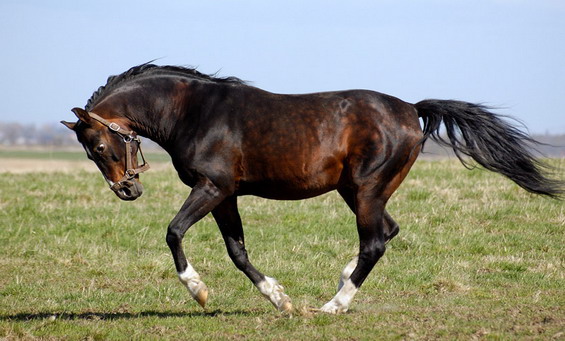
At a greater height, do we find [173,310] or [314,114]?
[314,114]

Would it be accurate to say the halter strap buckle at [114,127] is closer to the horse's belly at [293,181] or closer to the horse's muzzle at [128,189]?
the horse's muzzle at [128,189]

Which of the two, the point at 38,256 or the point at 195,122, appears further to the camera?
the point at 38,256

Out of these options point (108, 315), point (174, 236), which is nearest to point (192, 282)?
point (174, 236)

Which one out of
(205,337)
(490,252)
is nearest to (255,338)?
(205,337)

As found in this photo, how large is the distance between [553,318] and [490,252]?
347 cm

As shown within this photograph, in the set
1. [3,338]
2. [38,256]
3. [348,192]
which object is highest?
[348,192]

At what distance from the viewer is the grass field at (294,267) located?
262 inches

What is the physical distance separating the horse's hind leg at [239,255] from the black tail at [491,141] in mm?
2022

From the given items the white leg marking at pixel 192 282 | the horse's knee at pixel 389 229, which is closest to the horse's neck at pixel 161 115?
the white leg marking at pixel 192 282

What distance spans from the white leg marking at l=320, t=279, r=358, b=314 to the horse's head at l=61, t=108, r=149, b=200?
2005 mm

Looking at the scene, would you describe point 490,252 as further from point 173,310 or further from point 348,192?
point 173,310

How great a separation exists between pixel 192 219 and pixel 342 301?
1.51m

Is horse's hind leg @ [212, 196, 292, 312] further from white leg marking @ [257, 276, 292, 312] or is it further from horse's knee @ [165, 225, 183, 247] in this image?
horse's knee @ [165, 225, 183, 247]

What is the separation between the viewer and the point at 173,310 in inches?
300
